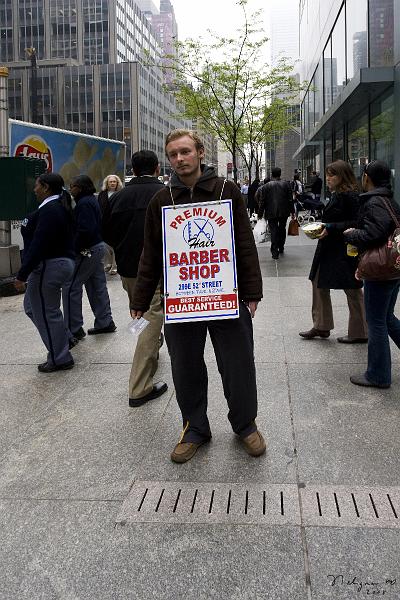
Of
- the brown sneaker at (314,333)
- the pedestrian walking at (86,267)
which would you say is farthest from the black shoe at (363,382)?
the pedestrian walking at (86,267)

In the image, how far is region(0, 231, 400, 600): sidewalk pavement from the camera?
8.02 ft

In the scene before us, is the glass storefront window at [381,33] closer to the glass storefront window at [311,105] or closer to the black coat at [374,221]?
the black coat at [374,221]

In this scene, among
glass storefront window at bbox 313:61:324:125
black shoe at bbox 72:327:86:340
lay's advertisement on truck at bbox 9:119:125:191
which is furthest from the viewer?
glass storefront window at bbox 313:61:324:125

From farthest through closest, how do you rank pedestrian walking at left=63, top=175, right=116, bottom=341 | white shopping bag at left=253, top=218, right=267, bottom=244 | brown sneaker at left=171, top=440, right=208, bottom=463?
white shopping bag at left=253, top=218, right=267, bottom=244 < pedestrian walking at left=63, top=175, right=116, bottom=341 < brown sneaker at left=171, top=440, right=208, bottom=463

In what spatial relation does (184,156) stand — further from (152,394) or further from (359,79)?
(359,79)

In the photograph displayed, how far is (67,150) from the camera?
497 inches

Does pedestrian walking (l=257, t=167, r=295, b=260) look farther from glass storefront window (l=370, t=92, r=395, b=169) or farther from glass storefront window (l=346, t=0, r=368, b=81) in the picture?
glass storefront window (l=346, t=0, r=368, b=81)

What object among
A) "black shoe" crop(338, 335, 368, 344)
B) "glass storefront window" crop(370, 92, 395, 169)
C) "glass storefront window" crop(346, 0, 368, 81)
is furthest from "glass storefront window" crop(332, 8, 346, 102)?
"black shoe" crop(338, 335, 368, 344)

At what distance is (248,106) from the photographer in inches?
1008

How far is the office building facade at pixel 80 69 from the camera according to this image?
4028 inches

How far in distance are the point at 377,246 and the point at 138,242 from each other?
6.18ft

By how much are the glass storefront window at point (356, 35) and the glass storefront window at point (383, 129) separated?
111cm

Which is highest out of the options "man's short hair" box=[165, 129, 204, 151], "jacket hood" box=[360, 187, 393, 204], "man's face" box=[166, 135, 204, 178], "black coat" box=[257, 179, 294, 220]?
"black coat" box=[257, 179, 294, 220]

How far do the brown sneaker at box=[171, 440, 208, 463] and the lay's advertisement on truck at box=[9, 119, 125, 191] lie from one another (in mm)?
8645
